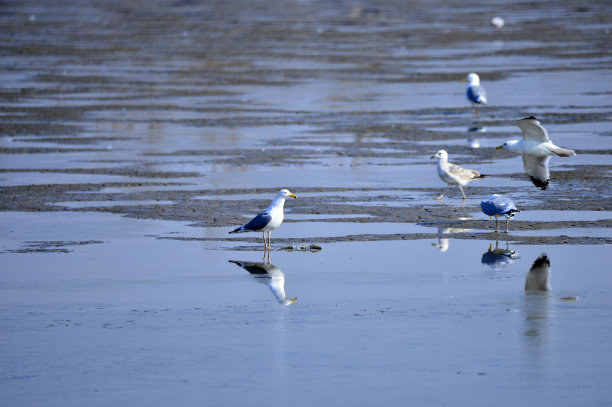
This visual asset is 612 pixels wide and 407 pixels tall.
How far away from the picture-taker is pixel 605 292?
405 inches

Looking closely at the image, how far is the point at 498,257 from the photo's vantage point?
11.8 m

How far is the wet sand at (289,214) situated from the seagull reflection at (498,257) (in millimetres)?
111

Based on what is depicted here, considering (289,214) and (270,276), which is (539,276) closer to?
(270,276)

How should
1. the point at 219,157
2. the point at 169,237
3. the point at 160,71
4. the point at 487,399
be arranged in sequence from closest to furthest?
the point at 487,399 → the point at 169,237 → the point at 219,157 → the point at 160,71

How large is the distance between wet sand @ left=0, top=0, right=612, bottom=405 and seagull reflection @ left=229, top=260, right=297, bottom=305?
0.39 ft

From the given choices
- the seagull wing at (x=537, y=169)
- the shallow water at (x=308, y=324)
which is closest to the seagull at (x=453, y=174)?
the seagull wing at (x=537, y=169)

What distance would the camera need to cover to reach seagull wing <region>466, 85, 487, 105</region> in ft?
79.8

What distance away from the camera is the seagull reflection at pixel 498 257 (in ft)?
37.5

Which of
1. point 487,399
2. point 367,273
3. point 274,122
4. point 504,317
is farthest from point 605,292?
point 274,122

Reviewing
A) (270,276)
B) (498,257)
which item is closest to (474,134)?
(498,257)

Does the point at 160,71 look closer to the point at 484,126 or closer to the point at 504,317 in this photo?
the point at 484,126

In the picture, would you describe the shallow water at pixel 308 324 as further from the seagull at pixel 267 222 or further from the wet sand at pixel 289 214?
the seagull at pixel 267 222

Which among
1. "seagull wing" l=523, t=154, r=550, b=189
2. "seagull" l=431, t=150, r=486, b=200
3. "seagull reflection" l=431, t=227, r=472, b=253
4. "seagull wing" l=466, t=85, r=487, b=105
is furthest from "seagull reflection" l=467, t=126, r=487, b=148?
"seagull reflection" l=431, t=227, r=472, b=253

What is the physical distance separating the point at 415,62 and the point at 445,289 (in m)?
Result: 26.4
